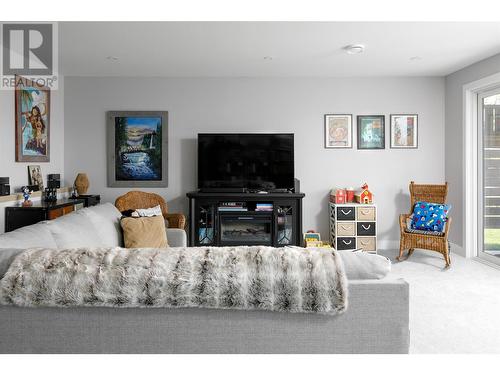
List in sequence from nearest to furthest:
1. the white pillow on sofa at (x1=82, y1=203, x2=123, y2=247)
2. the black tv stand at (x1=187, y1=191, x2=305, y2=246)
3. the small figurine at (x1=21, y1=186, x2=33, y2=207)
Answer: the white pillow on sofa at (x1=82, y1=203, x2=123, y2=247), the small figurine at (x1=21, y1=186, x2=33, y2=207), the black tv stand at (x1=187, y1=191, x2=305, y2=246)

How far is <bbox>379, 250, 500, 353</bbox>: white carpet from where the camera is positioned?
8.18 feet

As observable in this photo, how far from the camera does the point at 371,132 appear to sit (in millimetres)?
5508

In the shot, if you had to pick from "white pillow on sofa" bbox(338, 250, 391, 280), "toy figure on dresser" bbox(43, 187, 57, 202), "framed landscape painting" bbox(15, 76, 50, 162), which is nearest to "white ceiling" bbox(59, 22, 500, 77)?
"framed landscape painting" bbox(15, 76, 50, 162)

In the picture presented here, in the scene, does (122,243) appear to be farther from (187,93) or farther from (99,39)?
(187,93)

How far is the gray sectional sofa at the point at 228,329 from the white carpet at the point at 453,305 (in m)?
1.01

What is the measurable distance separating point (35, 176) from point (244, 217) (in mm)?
2576

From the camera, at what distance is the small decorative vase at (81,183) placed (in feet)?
17.2

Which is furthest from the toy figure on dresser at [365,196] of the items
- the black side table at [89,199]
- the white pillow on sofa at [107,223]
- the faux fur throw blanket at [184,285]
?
the faux fur throw blanket at [184,285]

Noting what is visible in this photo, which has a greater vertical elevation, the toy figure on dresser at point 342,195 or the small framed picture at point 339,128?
the small framed picture at point 339,128

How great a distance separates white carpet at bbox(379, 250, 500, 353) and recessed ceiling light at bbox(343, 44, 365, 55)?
2410 millimetres

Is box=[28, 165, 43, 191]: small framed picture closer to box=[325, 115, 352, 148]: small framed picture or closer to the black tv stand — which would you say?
the black tv stand

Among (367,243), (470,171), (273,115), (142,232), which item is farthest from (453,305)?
(273,115)

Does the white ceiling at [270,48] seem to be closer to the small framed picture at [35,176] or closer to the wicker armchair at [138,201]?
the small framed picture at [35,176]

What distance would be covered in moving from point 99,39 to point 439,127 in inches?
177
